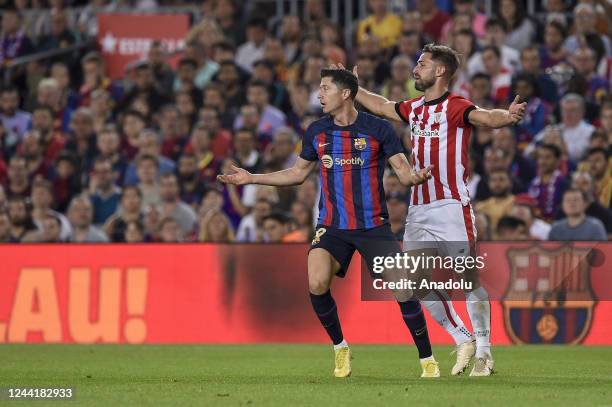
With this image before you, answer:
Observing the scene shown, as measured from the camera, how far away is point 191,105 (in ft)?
63.8

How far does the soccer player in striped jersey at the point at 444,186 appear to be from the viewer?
10344 millimetres

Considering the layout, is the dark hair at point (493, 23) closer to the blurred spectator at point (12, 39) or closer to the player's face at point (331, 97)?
the blurred spectator at point (12, 39)

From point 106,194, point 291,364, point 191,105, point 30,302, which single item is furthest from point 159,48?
point 291,364

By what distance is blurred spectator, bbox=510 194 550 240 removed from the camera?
15.7 metres

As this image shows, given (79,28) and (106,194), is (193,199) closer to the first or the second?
(106,194)

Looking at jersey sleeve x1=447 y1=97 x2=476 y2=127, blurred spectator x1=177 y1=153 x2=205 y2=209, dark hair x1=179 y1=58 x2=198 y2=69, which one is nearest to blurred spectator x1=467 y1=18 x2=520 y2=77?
blurred spectator x1=177 y1=153 x2=205 y2=209

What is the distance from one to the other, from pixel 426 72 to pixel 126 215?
7.87m

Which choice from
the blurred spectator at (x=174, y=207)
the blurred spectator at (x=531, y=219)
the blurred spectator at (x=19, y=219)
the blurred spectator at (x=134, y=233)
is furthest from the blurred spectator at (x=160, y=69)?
the blurred spectator at (x=531, y=219)

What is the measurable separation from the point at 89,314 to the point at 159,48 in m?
6.27

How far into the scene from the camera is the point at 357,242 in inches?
401

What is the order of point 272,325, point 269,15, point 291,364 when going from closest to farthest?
point 291,364 < point 272,325 < point 269,15

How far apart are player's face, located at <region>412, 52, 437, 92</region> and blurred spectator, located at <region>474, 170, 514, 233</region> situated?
235 inches

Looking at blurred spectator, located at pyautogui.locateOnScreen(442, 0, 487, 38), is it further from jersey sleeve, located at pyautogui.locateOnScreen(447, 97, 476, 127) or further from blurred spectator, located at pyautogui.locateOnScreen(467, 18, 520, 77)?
jersey sleeve, located at pyautogui.locateOnScreen(447, 97, 476, 127)

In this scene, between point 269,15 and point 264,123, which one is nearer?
point 264,123
